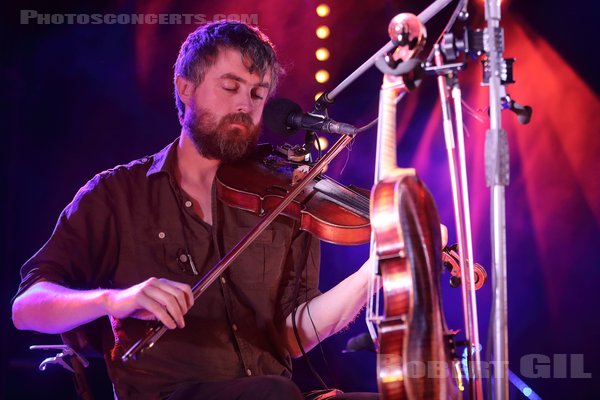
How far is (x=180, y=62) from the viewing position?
9.68ft

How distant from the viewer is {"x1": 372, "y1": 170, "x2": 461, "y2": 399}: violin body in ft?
4.17

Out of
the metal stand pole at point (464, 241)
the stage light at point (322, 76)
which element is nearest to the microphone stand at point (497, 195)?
the metal stand pole at point (464, 241)

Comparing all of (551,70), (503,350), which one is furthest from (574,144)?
(503,350)

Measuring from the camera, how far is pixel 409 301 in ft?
4.24

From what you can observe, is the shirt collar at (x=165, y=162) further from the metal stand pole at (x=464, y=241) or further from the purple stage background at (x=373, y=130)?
the metal stand pole at (x=464, y=241)

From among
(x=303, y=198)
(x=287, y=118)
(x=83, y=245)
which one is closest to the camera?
(x=287, y=118)

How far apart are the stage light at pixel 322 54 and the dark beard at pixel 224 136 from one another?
4.35 ft

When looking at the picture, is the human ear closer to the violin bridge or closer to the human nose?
the human nose

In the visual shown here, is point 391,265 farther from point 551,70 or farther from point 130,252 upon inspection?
point 551,70

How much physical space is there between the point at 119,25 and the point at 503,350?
10.2 ft

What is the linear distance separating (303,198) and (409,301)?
1.29 m

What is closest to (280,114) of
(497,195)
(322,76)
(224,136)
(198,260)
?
(224,136)

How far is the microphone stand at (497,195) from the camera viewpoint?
1.30m

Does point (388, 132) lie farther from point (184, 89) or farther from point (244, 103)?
point (184, 89)
